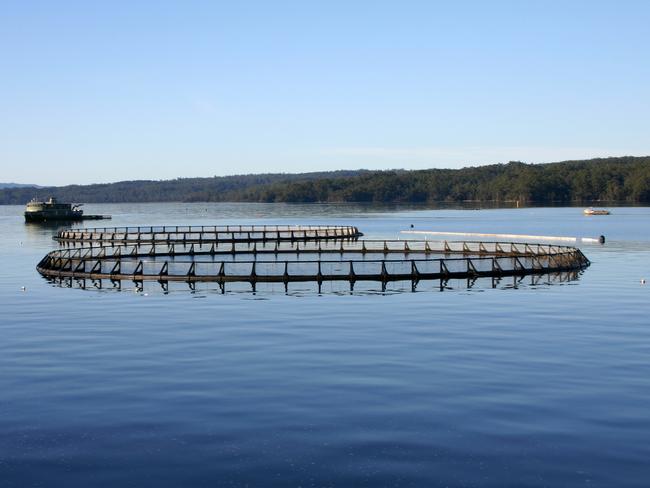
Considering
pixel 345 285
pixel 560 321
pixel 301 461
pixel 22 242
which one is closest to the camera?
pixel 301 461

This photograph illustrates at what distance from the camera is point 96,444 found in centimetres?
2489

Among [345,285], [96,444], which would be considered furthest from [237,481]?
[345,285]

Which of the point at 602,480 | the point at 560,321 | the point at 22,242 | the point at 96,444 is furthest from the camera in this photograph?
the point at 22,242

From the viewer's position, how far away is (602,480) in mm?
21719

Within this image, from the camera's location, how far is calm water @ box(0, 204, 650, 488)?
22.8m

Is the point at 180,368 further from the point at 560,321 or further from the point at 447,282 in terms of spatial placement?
the point at 447,282

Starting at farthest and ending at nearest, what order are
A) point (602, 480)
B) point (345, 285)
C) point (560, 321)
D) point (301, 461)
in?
1. point (345, 285)
2. point (560, 321)
3. point (301, 461)
4. point (602, 480)

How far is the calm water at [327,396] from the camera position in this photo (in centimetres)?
2278

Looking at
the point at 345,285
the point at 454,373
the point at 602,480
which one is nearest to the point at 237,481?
the point at 602,480

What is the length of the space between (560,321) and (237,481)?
3199 centimetres

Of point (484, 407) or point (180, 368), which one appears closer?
point (484, 407)

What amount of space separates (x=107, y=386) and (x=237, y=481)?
12096 millimetres

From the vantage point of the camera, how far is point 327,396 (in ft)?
99.8

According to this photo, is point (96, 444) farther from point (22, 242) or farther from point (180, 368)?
point (22, 242)
